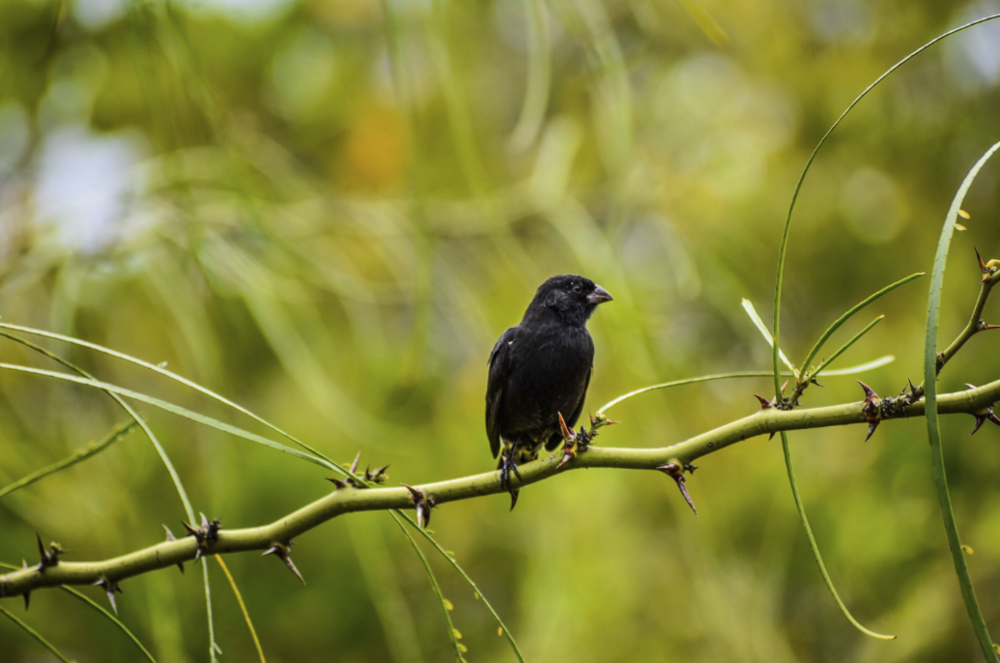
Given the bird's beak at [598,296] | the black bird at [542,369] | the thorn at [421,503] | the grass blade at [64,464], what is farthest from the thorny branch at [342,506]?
the bird's beak at [598,296]

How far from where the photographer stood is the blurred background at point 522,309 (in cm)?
210

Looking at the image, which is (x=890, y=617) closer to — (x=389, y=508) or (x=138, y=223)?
(x=389, y=508)

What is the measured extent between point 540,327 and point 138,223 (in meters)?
1.47

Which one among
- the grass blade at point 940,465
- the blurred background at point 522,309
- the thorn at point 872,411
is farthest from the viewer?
the blurred background at point 522,309

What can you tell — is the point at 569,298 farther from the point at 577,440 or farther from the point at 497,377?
the point at 577,440

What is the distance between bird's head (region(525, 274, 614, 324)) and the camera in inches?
114

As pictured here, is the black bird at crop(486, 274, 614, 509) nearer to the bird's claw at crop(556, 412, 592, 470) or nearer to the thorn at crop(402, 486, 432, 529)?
the bird's claw at crop(556, 412, 592, 470)

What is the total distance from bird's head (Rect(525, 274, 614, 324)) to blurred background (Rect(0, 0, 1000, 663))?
0.31ft

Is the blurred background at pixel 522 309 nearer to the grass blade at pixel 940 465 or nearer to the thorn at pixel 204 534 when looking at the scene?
the thorn at pixel 204 534

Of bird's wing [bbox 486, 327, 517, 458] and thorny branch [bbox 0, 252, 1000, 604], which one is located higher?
bird's wing [bbox 486, 327, 517, 458]

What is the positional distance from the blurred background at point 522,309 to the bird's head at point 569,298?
95 millimetres

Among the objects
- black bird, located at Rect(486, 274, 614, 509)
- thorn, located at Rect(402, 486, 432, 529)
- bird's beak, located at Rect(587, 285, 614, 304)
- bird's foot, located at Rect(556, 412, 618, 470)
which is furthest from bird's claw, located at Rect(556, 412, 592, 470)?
bird's beak, located at Rect(587, 285, 614, 304)

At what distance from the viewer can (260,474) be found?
11.6 feet

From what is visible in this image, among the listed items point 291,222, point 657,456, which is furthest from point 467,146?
point 291,222
